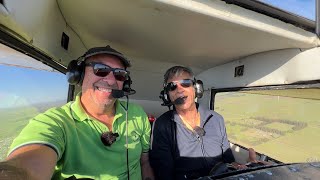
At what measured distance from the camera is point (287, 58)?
2.64m

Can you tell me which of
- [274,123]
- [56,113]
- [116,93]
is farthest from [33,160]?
[274,123]

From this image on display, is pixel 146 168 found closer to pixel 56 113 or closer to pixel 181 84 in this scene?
pixel 181 84

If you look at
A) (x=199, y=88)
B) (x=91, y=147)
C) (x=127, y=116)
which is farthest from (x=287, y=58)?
(x=91, y=147)

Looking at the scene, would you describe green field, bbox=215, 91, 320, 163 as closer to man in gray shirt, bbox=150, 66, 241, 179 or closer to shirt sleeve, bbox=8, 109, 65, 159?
man in gray shirt, bbox=150, 66, 241, 179

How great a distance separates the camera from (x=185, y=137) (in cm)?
254

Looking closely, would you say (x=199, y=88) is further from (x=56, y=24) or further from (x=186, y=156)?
(x=56, y=24)

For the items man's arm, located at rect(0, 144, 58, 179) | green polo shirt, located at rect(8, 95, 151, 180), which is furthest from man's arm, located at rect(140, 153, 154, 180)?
man's arm, located at rect(0, 144, 58, 179)

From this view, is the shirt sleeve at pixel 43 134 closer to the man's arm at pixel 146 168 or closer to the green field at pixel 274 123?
the man's arm at pixel 146 168

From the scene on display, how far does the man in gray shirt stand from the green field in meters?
0.93

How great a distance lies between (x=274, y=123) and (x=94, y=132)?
251cm

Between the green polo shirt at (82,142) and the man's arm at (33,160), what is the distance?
5cm

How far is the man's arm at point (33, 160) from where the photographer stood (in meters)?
1.05

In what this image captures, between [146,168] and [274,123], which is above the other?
[274,123]

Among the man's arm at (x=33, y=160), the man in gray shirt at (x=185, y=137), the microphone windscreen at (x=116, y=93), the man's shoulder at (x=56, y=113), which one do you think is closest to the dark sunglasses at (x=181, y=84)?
the man in gray shirt at (x=185, y=137)
